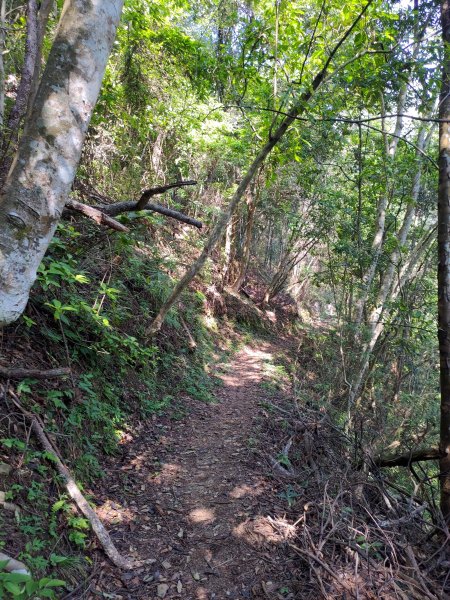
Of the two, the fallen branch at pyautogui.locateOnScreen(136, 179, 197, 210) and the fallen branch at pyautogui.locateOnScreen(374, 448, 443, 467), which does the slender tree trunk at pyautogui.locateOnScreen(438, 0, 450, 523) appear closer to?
the fallen branch at pyautogui.locateOnScreen(374, 448, 443, 467)

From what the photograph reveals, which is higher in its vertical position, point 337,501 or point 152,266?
point 152,266

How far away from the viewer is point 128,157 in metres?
9.19

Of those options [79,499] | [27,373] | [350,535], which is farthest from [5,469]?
[350,535]

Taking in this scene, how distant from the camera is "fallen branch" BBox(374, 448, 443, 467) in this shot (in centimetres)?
499

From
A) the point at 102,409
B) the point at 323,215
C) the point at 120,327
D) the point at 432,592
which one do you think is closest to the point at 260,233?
the point at 323,215

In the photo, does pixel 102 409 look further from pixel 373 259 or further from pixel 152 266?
pixel 373 259

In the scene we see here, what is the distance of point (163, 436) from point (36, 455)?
8.49ft

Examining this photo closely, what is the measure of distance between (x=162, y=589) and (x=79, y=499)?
40.3 inches

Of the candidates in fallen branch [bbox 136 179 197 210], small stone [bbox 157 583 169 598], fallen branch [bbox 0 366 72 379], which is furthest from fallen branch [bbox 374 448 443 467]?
fallen branch [bbox 136 179 197 210]

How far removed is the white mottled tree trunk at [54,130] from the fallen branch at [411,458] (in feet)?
16.8

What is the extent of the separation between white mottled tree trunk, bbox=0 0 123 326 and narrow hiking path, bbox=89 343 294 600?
2.66 meters

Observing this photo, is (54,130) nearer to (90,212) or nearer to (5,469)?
(90,212)

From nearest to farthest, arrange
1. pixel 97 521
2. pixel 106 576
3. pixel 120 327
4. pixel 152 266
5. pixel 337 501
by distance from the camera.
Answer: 1. pixel 106 576
2. pixel 97 521
3. pixel 337 501
4. pixel 120 327
5. pixel 152 266

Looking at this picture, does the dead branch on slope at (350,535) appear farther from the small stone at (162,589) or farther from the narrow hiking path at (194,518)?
the small stone at (162,589)
